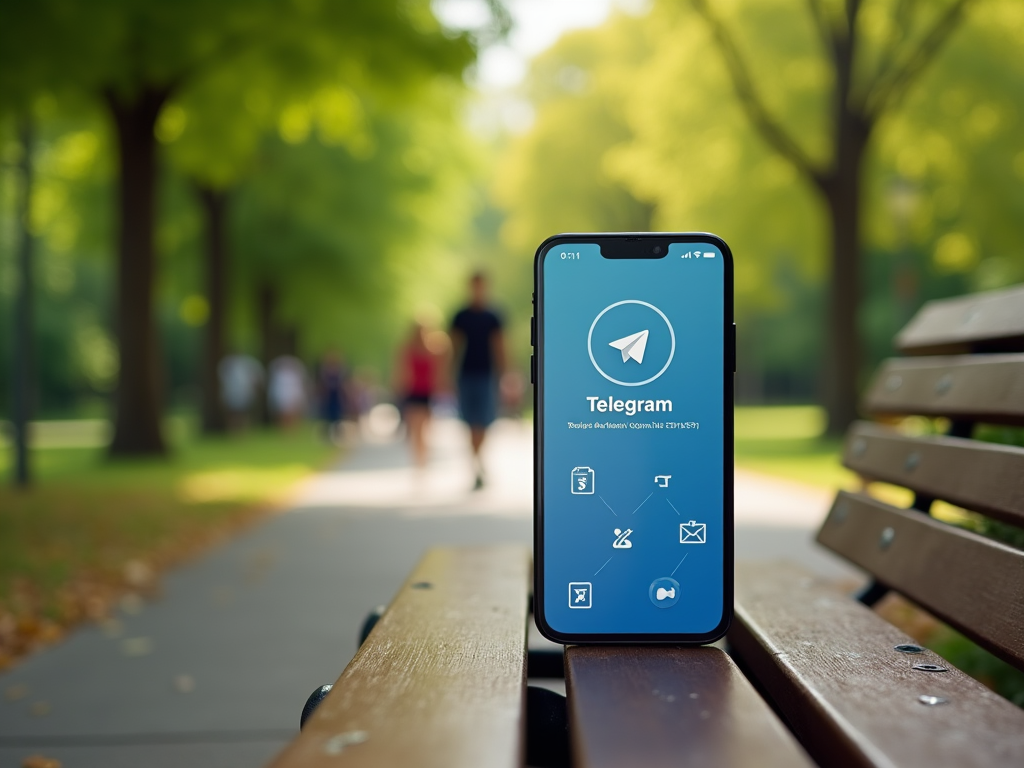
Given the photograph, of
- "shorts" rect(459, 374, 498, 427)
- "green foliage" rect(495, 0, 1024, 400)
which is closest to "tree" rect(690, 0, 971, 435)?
"green foliage" rect(495, 0, 1024, 400)

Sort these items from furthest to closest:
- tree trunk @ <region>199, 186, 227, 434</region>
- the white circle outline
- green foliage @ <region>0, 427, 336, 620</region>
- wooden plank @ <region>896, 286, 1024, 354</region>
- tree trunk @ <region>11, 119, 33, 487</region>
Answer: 1. tree trunk @ <region>199, 186, 227, 434</region>
2. tree trunk @ <region>11, 119, 33, 487</region>
3. green foliage @ <region>0, 427, 336, 620</region>
4. wooden plank @ <region>896, 286, 1024, 354</region>
5. the white circle outline

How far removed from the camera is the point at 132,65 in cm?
1428

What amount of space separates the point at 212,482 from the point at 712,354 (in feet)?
42.0

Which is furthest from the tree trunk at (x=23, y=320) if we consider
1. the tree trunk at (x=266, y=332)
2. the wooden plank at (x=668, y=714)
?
the tree trunk at (x=266, y=332)

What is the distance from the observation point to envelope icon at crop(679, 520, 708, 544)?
6.52 feet

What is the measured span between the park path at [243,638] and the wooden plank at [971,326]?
62.8 inches

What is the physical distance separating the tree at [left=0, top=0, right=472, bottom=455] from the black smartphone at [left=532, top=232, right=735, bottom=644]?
32.1 feet

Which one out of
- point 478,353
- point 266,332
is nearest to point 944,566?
point 478,353

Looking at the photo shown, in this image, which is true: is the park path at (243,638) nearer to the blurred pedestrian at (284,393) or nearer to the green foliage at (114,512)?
the green foliage at (114,512)

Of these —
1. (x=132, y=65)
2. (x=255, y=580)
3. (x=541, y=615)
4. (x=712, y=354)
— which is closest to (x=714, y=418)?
(x=712, y=354)

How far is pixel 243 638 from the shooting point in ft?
18.0

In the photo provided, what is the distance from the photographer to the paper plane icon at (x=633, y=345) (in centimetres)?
198

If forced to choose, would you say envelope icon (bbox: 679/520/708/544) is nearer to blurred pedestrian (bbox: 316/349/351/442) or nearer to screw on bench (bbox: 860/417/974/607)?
screw on bench (bbox: 860/417/974/607)

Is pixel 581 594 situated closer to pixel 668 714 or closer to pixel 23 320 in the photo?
pixel 668 714
